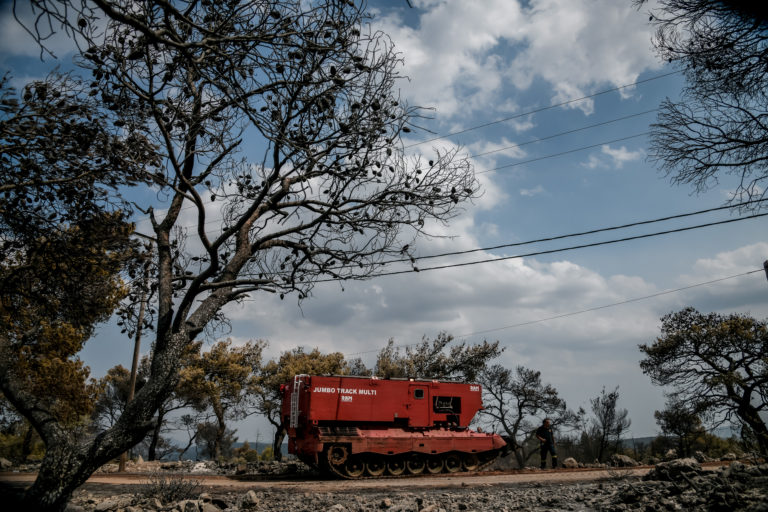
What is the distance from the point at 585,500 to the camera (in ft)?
24.6

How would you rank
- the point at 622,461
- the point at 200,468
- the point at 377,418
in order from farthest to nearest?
the point at 200,468 → the point at 622,461 → the point at 377,418

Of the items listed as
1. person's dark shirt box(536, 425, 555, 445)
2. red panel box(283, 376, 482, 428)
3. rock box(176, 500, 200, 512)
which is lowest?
rock box(176, 500, 200, 512)

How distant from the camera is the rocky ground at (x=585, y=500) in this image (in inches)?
222

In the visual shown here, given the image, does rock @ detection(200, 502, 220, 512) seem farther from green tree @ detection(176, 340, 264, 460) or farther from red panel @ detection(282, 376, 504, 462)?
green tree @ detection(176, 340, 264, 460)

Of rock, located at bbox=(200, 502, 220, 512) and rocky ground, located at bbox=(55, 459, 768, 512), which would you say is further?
rock, located at bbox=(200, 502, 220, 512)

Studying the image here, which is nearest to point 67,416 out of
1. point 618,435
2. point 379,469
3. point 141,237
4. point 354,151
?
point 379,469

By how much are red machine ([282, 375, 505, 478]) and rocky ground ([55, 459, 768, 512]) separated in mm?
4734

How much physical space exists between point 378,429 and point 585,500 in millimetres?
9212

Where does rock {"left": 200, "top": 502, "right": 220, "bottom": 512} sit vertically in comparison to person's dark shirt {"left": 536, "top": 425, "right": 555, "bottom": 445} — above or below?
below

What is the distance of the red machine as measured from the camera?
14773mm

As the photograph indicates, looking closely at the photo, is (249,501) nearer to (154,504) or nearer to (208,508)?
(208,508)

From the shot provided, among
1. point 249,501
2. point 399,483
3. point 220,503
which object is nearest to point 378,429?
point 399,483

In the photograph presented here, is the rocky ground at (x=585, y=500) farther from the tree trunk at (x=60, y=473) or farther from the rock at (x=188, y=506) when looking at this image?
the tree trunk at (x=60, y=473)

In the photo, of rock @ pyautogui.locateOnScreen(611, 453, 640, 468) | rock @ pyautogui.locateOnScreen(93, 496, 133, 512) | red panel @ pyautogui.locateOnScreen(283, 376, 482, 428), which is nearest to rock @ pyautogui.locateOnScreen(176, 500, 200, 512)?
rock @ pyautogui.locateOnScreen(93, 496, 133, 512)
